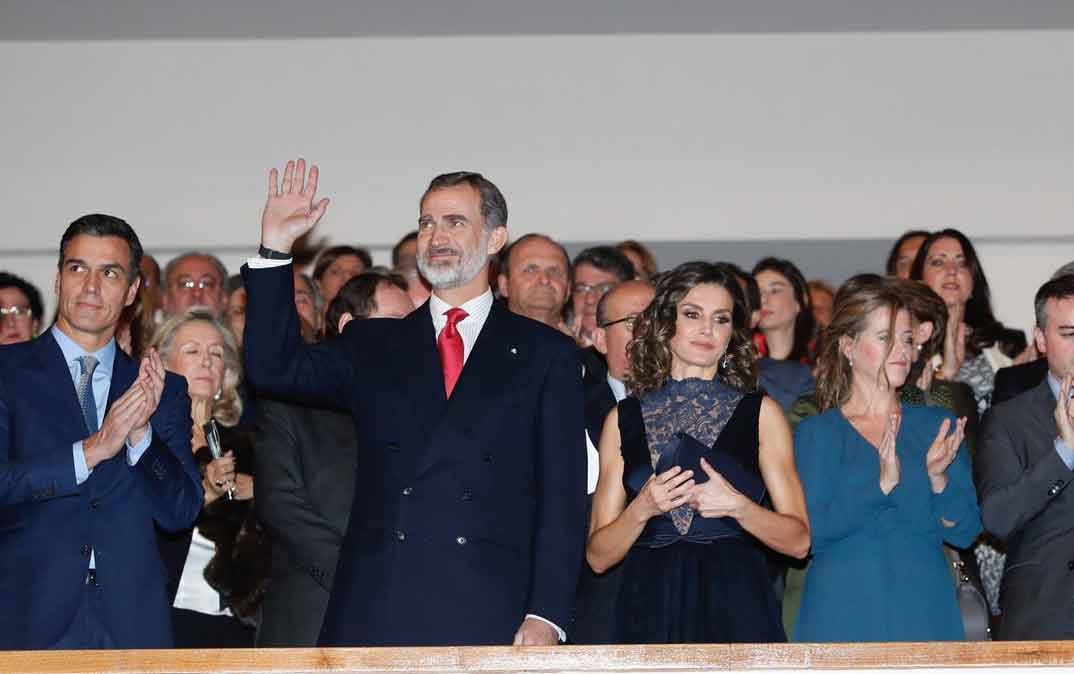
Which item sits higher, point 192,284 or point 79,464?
point 192,284

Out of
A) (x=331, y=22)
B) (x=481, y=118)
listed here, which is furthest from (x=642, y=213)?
(x=331, y=22)

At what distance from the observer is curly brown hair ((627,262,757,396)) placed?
13.4 ft

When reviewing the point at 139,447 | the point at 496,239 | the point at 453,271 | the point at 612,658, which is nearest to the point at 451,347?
the point at 453,271

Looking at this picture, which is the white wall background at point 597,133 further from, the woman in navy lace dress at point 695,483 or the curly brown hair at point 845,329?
the woman in navy lace dress at point 695,483

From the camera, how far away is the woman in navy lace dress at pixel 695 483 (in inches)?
147

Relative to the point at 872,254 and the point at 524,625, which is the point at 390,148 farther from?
the point at 524,625

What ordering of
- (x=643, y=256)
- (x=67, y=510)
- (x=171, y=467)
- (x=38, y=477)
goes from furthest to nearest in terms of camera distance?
(x=643, y=256) < (x=171, y=467) < (x=67, y=510) < (x=38, y=477)

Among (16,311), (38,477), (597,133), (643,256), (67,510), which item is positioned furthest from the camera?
(597,133)

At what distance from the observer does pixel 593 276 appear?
5.68 m

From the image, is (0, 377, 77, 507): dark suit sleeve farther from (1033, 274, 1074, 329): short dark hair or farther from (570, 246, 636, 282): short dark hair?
(1033, 274, 1074, 329): short dark hair

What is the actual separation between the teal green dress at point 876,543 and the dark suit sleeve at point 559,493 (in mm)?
832

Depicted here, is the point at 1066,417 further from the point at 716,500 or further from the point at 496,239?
the point at 496,239

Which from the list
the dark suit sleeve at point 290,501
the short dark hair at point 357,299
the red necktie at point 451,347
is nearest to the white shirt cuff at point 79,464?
the dark suit sleeve at point 290,501

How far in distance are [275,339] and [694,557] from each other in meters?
1.21
